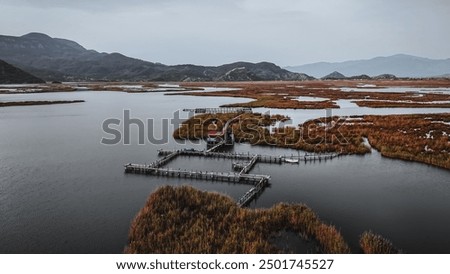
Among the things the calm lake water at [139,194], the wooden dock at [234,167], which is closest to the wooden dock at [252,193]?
the wooden dock at [234,167]

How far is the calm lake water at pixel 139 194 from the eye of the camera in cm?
1838

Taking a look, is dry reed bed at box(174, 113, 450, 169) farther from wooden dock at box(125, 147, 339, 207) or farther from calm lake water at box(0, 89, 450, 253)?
wooden dock at box(125, 147, 339, 207)

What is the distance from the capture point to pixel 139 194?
2489 centimetres

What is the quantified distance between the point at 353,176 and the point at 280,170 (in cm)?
674

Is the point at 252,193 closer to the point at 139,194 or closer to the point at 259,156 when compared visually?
the point at 139,194

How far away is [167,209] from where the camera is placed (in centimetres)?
2050

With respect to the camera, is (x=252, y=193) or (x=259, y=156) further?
(x=259, y=156)

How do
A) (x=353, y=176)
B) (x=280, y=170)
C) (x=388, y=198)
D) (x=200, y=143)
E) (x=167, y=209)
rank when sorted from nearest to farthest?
1. (x=167, y=209)
2. (x=388, y=198)
3. (x=353, y=176)
4. (x=280, y=170)
5. (x=200, y=143)

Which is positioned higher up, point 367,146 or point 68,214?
point 367,146

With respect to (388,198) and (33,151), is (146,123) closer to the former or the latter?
(33,151)

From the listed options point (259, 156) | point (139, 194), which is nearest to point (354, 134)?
point (259, 156)

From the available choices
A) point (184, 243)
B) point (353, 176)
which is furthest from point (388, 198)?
point (184, 243)

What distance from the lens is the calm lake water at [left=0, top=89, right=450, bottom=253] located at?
18375mm

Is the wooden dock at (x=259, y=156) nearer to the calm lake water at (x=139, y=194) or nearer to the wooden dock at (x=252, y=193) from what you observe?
the calm lake water at (x=139, y=194)
